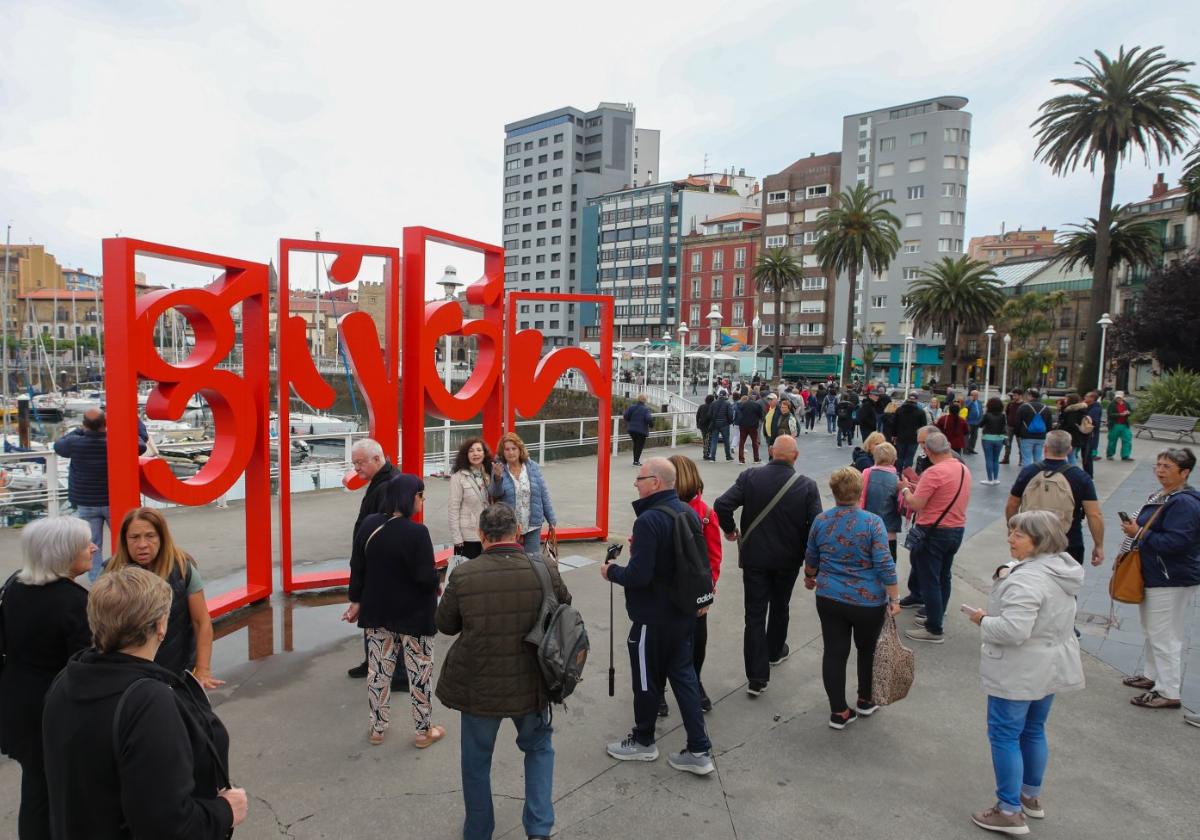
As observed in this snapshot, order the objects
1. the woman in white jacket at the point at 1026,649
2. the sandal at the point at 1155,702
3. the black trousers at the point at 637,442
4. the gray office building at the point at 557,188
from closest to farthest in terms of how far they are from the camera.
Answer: the woman in white jacket at the point at 1026,649
the sandal at the point at 1155,702
the black trousers at the point at 637,442
the gray office building at the point at 557,188

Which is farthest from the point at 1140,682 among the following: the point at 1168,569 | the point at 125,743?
the point at 125,743

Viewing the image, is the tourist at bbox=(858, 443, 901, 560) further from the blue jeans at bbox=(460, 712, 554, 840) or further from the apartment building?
the apartment building

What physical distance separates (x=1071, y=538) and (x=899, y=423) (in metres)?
6.68

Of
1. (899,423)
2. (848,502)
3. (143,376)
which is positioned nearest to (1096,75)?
(899,423)

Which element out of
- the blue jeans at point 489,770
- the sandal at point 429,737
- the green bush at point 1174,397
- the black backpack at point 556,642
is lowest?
the sandal at point 429,737

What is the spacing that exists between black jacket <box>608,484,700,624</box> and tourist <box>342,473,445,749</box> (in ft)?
3.46

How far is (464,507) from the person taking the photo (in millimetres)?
5652

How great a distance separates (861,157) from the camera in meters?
65.1

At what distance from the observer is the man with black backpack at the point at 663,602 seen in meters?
3.80

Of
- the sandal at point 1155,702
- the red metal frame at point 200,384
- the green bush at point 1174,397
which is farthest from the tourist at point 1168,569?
the green bush at point 1174,397

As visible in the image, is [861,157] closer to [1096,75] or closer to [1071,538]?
[1096,75]

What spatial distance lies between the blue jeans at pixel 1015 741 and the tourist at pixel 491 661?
2074 mm

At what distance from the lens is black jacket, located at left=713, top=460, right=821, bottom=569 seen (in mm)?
4711

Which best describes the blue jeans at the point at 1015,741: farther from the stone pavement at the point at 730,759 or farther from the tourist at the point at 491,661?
the tourist at the point at 491,661
